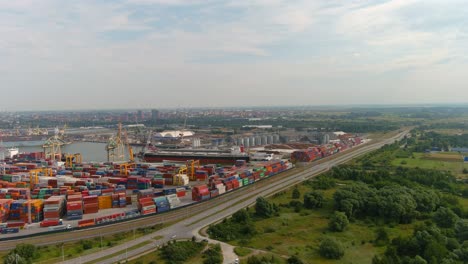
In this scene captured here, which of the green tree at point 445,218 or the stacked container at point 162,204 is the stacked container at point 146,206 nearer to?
the stacked container at point 162,204

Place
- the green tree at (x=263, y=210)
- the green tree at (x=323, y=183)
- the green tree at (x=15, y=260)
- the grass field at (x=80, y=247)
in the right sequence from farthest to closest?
the green tree at (x=323, y=183) < the green tree at (x=263, y=210) < the grass field at (x=80, y=247) < the green tree at (x=15, y=260)

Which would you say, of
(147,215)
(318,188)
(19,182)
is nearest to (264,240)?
(147,215)

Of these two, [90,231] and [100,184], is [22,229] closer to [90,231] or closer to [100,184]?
[90,231]

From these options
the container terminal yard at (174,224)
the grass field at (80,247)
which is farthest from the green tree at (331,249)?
the grass field at (80,247)

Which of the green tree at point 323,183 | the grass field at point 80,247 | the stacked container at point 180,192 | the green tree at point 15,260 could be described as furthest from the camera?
the green tree at point 323,183

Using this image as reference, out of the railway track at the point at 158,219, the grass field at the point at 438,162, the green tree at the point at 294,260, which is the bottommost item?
the railway track at the point at 158,219

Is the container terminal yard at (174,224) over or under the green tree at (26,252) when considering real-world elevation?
under
